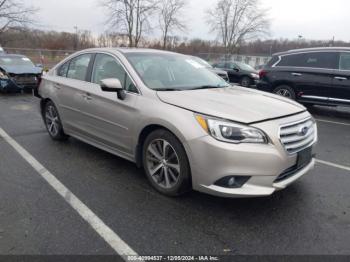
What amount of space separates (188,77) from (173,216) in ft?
6.41

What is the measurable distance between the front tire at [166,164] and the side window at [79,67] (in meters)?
1.82

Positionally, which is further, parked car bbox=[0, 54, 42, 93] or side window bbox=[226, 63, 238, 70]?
side window bbox=[226, 63, 238, 70]

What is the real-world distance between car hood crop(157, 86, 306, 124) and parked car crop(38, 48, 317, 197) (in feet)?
0.03

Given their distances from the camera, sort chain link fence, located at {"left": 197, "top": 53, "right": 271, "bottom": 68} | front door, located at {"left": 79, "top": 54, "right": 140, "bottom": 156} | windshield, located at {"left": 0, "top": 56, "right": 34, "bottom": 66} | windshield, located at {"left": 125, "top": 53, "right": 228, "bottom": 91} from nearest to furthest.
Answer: front door, located at {"left": 79, "top": 54, "right": 140, "bottom": 156}
windshield, located at {"left": 125, "top": 53, "right": 228, "bottom": 91}
windshield, located at {"left": 0, "top": 56, "right": 34, "bottom": 66}
chain link fence, located at {"left": 197, "top": 53, "right": 271, "bottom": 68}

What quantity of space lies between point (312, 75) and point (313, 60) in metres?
0.43

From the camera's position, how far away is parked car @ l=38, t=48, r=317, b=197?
2986 millimetres

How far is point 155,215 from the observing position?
3.18 metres

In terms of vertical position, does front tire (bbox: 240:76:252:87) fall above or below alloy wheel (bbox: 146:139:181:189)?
above

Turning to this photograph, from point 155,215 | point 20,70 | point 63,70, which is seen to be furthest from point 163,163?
point 20,70

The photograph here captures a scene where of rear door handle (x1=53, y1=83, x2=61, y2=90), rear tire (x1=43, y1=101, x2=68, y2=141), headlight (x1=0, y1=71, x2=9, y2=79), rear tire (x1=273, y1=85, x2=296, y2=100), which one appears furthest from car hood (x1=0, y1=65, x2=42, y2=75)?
rear tire (x1=273, y1=85, x2=296, y2=100)

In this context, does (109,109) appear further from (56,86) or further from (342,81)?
(342,81)

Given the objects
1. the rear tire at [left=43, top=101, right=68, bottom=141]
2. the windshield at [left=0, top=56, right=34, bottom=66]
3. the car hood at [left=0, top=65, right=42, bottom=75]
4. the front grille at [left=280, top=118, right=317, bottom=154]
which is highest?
the windshield at [left=0, top=56, right=34, bottom=66]

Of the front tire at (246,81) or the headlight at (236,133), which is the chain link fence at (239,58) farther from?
the headlight at (236,133)

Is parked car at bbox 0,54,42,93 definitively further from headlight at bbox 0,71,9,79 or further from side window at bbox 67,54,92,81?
side window at bbox 67,54,92,81
